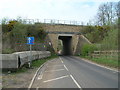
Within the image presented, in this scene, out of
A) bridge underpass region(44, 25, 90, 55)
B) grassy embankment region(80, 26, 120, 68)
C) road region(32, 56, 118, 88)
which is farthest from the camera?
bridge underpass region(44, 25, 90, 55)

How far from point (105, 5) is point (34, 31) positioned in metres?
29.7

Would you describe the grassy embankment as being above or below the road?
above

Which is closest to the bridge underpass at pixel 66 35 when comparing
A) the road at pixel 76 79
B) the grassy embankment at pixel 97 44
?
the grassy embankment at pixel 97 44

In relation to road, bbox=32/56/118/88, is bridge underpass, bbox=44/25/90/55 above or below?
above

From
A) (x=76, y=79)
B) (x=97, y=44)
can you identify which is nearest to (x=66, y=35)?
(x=97, y=44)

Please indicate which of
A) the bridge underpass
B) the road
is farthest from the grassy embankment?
the road

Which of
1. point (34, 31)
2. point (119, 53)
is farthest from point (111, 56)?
point (34, 31)

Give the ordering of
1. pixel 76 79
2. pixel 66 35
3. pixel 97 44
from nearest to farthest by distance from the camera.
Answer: pixel 76 79
pixel 97 44
pixel 66 35

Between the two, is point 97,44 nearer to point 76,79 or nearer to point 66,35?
point 66,35

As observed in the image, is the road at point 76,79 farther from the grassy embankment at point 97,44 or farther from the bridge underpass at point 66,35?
the bridge underpass at point 66,35

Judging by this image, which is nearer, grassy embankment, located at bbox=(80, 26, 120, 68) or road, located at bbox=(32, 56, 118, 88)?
road, located at bbox=(32, 56, 118, 88)

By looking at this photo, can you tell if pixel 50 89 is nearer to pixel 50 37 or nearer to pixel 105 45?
pixel 105 45

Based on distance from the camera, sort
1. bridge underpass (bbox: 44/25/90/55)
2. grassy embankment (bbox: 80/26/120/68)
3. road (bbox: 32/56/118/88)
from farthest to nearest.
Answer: bridge underpass (bbox: 44/25/90/55), grassy embankment (bbox: 80/26/120/68), road (bbox: 32/56/118/88)

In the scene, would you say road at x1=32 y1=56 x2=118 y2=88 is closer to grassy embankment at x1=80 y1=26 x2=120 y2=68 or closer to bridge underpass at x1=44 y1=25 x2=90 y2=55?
grassy embankment at x1=80 y1=26 x2=120 y2=68
